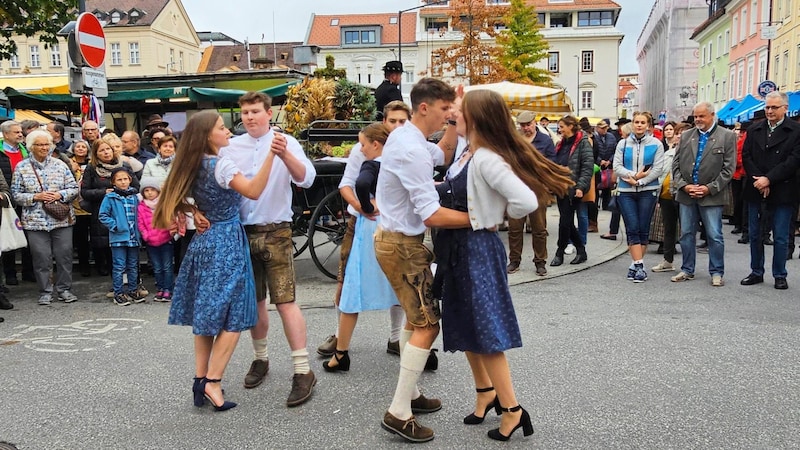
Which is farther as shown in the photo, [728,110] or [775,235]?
[728,110]

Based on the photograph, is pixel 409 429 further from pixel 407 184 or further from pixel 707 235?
pixel 707 235

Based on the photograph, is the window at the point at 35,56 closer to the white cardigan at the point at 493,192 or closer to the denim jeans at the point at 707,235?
the denim jeans at the point at 707,235

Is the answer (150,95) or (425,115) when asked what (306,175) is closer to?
(425,115)

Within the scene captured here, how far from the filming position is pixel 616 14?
7031 centimetres

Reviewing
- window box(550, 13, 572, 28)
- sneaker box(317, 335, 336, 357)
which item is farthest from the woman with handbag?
window box(550, 13, 572, 28)

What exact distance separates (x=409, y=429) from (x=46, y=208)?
522 cm

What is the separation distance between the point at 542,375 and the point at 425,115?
1959 mm

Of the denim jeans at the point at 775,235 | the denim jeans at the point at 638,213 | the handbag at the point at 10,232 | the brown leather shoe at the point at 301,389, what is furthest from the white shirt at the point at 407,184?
the denim jeans at the point at 775,235

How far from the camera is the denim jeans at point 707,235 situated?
7.16 metres

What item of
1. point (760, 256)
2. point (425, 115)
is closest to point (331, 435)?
point (425, 115)

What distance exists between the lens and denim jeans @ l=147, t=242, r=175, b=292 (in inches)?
277

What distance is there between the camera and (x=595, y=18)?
229 feet

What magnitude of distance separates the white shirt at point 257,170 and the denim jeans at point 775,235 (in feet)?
17.3

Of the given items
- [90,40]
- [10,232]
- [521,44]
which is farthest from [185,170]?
[521,44]
